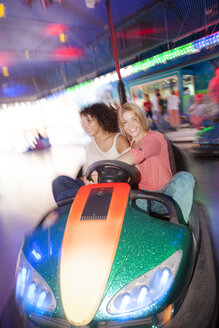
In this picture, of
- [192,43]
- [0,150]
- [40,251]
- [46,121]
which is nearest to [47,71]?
[46,121]

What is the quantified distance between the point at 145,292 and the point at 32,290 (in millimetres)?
347

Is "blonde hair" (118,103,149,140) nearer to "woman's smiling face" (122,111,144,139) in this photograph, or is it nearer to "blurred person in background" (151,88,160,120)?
"woman's smiling face" (122,111,144,139)

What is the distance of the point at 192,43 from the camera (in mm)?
5371

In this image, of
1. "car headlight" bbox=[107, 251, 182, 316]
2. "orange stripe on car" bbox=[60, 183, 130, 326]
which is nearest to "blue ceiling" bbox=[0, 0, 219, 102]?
"orange stripe on car" bbox=[60, 183, 130, 326]

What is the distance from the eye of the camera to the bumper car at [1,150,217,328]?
72 cm

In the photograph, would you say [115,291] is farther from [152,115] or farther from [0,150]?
[0,150]

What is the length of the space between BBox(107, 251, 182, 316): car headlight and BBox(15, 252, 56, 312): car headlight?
0.19 meters

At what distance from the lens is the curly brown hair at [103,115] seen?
1.63 meters

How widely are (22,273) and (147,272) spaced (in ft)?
1.39

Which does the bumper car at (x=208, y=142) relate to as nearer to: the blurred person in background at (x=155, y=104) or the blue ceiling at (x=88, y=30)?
the blue ceiling at (x=88, y=30)

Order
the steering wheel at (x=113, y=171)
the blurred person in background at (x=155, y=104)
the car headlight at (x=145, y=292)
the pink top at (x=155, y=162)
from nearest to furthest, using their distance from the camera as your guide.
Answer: the car headlight at (x=145, y=292), the steering wheel at (x=113, y=171), the pink top at (x=155, y=162), the blurred person in background at (x=155, y=104)

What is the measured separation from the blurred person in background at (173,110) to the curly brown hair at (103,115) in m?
5.36

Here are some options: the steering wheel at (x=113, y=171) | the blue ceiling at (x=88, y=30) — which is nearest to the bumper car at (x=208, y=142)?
the blue ceiling at (x=88, y=30)

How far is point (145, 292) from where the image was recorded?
73 cm
